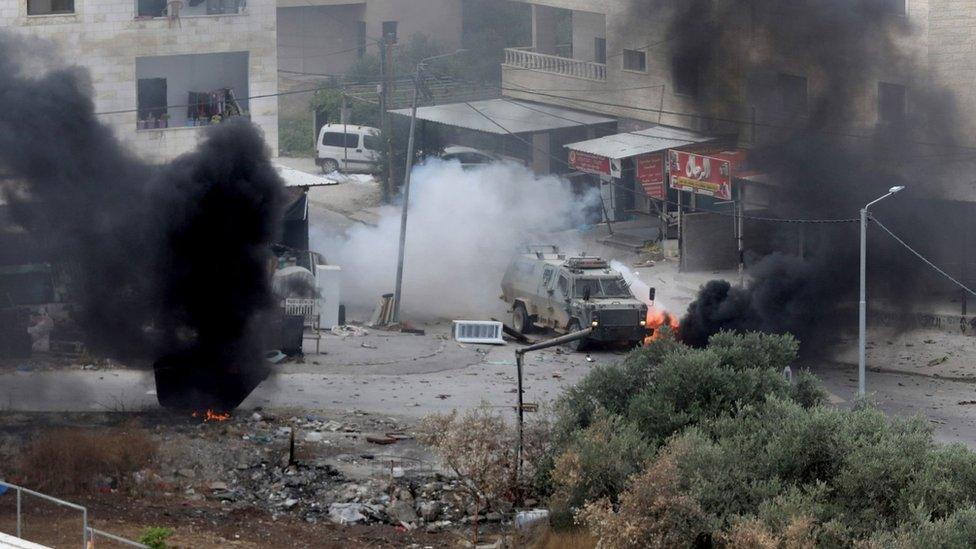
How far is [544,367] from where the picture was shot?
27172 mm

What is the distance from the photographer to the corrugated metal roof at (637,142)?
3709cm

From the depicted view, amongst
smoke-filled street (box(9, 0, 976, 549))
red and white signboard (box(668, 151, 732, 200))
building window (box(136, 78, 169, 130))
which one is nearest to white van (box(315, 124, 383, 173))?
smoke-filled street (box(9, 0, 976, 549))

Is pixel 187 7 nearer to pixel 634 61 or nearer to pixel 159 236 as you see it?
pixel 634 61

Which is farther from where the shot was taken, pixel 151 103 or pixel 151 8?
pixel 151 103

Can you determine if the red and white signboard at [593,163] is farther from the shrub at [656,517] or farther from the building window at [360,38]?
the shrub at [656,517]

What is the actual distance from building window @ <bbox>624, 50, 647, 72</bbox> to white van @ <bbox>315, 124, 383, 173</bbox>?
8.61 metres

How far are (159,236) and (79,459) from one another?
4035mm

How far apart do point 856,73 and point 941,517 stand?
17.3 m

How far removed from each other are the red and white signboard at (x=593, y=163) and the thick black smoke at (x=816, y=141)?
508cm

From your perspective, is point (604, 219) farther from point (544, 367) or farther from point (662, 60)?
point (544, 367)

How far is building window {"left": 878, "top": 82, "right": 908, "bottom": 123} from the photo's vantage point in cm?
2990

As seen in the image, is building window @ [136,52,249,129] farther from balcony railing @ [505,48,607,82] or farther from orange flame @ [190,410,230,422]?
orange flame @ [190,410,230,422]

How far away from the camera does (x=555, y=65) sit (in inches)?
1706

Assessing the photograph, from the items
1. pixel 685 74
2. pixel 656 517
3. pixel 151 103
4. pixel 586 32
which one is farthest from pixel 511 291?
pixel 656 517
